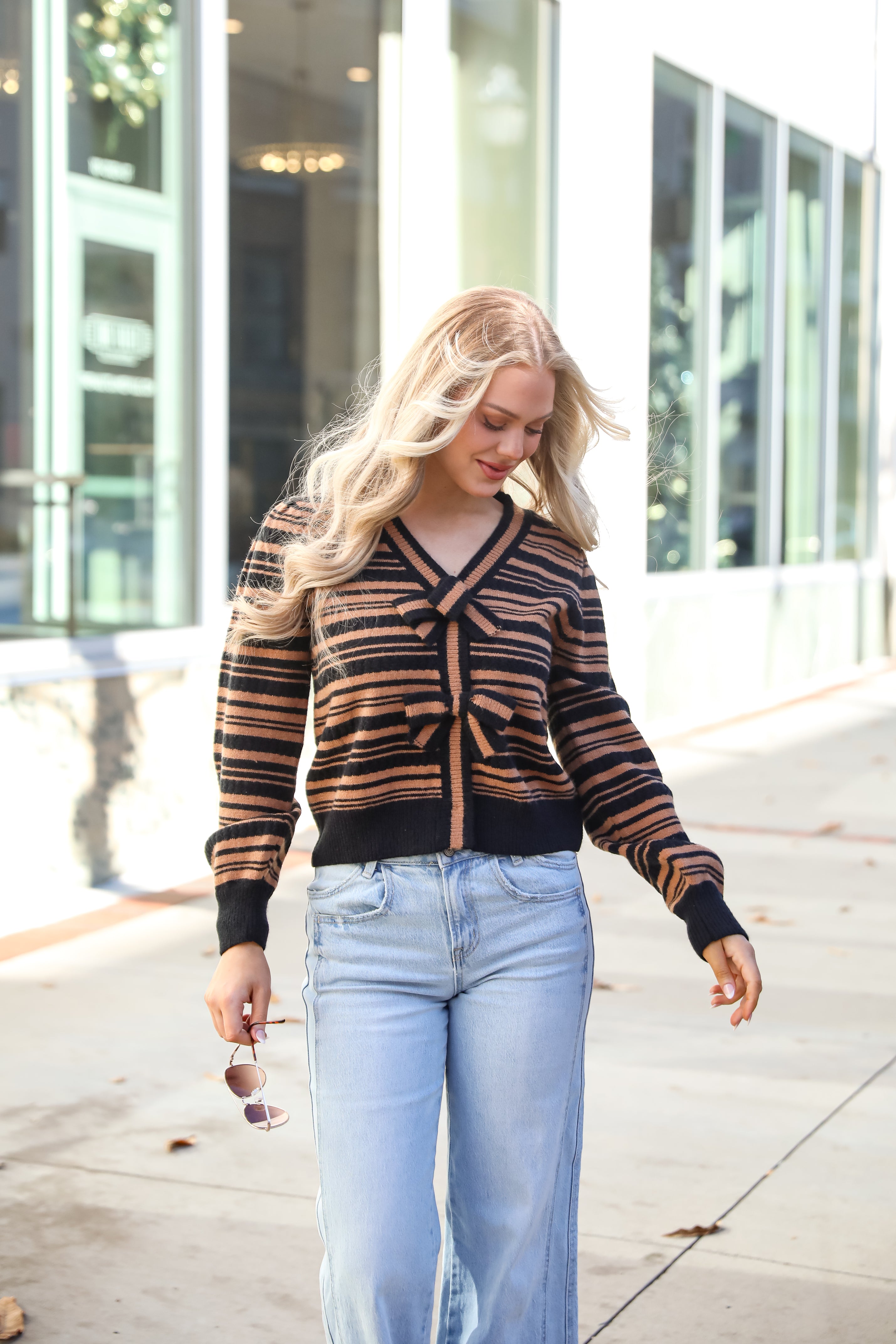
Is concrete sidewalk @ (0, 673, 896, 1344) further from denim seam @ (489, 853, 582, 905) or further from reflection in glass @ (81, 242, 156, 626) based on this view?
reflection in glass @ (81, 242, 156, 626)

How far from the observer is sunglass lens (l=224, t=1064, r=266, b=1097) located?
2.17 meters

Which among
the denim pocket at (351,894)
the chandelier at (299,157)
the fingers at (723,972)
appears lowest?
the fingers at (723,972)

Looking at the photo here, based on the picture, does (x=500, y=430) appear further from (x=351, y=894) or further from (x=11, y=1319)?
(x=11, y=1319)

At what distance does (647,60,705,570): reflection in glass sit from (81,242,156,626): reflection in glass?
461 centimetres

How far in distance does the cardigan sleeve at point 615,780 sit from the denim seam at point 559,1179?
144 mm

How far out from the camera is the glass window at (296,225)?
34.9 ft

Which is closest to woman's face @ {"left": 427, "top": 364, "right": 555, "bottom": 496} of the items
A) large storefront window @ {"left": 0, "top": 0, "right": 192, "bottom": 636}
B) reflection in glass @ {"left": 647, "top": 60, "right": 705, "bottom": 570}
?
large storefront window @ {"left": 0, "top": 0, "right": 192, "bottom": 636}

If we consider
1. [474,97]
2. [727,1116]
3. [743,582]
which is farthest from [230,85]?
[727,1116]

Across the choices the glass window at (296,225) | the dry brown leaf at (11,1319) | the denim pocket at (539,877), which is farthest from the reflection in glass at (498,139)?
the denim pocket at (539,877)

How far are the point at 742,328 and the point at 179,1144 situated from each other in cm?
1069

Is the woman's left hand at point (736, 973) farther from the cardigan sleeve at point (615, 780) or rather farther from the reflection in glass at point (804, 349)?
the reflection in glass at point (804, 349)

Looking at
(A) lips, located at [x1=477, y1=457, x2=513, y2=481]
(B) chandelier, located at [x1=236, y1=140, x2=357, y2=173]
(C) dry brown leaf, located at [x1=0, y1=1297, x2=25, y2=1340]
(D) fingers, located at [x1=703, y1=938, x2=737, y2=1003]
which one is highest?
(B) chandelier, located at [x1=236, y1=140, x2=357, y2=173]

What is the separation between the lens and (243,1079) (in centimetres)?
218

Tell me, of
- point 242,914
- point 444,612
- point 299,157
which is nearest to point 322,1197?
point 242,914
